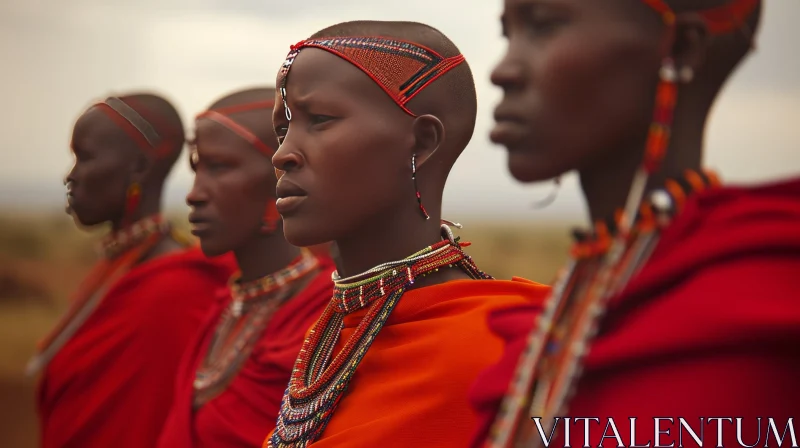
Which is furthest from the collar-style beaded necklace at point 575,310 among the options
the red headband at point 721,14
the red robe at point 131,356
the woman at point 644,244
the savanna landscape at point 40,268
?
the savanna landscape at point 40,268

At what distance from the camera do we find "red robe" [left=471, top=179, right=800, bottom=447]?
3.56ft

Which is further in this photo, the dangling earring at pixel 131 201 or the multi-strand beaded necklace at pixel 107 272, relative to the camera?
the multi-strand beaded necklace at pixel 107 272

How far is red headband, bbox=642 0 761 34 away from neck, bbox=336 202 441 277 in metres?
1.04

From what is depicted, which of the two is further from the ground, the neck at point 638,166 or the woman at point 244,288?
the neck at point 638,166

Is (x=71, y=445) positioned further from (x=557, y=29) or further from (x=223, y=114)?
(x=557, y=29)

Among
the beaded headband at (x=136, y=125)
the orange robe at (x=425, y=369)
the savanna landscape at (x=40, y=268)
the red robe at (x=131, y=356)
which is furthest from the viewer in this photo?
the savanna landscape at (x=40, y=268)

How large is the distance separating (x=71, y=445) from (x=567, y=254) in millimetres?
3357

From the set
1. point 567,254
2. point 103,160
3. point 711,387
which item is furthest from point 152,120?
point 711,387

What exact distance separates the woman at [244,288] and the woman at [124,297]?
61cm

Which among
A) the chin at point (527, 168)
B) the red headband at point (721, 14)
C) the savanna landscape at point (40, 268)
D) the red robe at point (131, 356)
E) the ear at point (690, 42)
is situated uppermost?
the red headband at point (721, 14)

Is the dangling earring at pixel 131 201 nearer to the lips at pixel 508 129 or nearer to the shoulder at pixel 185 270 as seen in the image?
the shoulder at pixel 185 270

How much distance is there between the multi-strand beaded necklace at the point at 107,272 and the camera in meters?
4.27

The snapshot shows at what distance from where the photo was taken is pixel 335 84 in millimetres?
2086

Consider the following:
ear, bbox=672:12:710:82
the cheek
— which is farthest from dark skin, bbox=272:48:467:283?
ear, bbox=672:12:710:82
